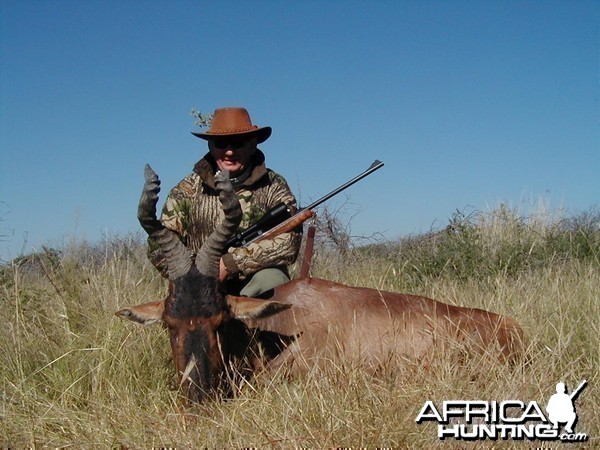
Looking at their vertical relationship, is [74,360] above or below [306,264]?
below

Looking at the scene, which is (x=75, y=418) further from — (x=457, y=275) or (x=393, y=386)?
(x=457, y=275)

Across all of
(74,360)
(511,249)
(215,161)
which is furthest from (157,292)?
(511,249)

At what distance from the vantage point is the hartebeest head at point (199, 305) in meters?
4.09

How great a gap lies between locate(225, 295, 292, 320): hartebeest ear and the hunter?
1.24 m

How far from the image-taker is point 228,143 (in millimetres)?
6215

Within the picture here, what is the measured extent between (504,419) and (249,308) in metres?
1.76

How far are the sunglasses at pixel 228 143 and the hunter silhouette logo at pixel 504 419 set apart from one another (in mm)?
3478

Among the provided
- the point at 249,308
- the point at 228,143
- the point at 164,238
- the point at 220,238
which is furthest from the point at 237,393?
the point at 228,143

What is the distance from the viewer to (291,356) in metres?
4.64

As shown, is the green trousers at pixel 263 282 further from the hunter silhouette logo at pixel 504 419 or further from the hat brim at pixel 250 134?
the hunter silhouette logo at pixel 504 419

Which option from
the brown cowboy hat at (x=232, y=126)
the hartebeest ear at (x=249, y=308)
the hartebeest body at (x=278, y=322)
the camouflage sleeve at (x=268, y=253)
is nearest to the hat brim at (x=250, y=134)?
the brown cowboy hat at (x=232, y=126)

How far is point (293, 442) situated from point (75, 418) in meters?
1.42

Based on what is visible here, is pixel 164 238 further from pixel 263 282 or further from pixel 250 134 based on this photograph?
pixel 250 134

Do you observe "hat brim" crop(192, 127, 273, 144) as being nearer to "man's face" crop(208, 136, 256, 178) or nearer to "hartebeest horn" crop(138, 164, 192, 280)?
"man's face" crop(208, 136, 256, 178)
